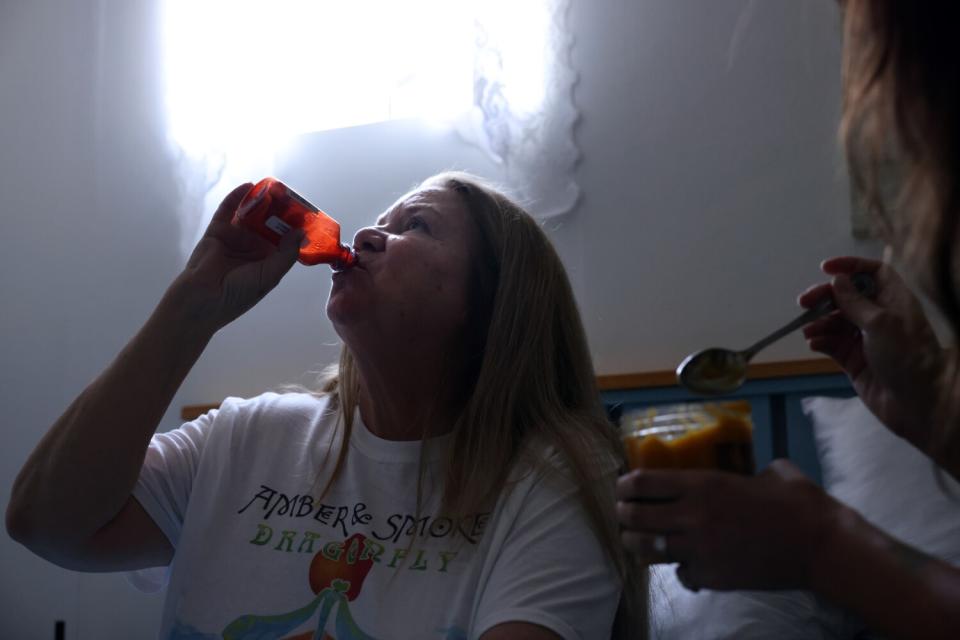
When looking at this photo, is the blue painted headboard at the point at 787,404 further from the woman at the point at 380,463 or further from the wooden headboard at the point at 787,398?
the woman at the point at 380,463

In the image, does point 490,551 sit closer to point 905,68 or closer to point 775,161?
point 905,68

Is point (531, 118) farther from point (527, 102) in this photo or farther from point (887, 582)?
point (887, 582)

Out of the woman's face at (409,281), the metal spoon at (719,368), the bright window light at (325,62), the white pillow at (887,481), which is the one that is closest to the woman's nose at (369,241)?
the woman's face at (409,281)

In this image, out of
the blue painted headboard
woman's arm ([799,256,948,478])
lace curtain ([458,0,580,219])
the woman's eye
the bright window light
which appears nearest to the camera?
woman's arm ([799,256,948,478])

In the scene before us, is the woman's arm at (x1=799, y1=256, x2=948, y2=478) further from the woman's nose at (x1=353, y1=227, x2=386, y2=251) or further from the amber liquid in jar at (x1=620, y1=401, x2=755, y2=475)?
the woman's nose at (x1=353, y1=227, x2=386, y2=251)

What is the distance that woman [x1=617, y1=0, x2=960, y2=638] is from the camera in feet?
1.89

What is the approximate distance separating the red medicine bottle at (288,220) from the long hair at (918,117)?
759mm

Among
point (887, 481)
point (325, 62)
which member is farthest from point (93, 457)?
point (325, 62)

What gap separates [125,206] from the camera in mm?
2623

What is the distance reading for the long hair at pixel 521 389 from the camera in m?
1.09

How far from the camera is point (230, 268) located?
49.8 inches

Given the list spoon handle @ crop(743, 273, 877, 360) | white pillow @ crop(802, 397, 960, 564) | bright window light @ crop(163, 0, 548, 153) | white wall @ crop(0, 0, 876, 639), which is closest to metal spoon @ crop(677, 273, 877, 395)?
spoon handle @ crop(743, 273, 877, 360)

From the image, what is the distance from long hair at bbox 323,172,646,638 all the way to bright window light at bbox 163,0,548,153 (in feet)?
2.89

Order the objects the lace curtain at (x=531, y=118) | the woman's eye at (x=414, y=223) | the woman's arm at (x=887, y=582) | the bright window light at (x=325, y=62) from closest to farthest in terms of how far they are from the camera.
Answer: the woman's arm at (x=887, y=582), the woman's eye at (x=414, y=223), the lace curtain at (x=531, y=118), the bright window light at (x=325, y=62)
